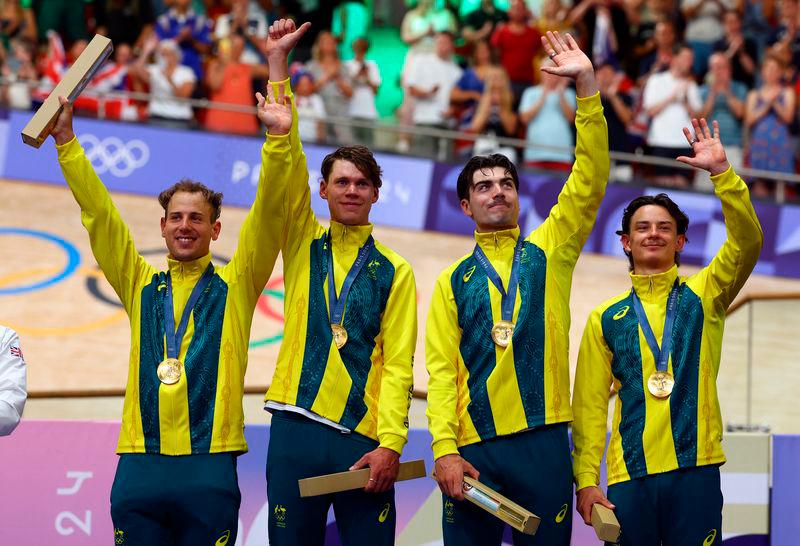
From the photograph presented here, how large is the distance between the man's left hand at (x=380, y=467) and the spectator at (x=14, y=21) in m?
11.8

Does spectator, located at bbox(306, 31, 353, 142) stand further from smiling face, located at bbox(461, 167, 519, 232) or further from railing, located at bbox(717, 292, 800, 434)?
smiling face, located at bbox(461, 167, 519, 232)

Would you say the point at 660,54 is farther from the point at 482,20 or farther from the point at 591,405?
the point at 591,405

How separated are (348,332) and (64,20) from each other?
38.3ft

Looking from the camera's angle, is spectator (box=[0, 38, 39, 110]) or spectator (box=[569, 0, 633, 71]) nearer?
spectator (box=[569, 0, 633, 71])

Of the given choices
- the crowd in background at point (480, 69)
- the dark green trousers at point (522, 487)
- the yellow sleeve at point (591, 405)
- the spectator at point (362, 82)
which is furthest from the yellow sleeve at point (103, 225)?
the spectator at point (362, 82)

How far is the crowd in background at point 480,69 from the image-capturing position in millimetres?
13508

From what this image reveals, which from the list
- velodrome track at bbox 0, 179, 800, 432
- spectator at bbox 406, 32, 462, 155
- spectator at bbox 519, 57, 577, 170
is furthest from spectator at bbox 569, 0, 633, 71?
velodrome track at bbox 0, 179, 800, 432

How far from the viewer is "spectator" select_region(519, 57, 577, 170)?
45.2 feet

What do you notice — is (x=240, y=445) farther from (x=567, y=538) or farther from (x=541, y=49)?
(x=541, y=49)

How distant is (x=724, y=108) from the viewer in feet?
44.2

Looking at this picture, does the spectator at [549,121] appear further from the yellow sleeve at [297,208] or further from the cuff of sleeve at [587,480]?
the cuff of sleeve at [587,480]

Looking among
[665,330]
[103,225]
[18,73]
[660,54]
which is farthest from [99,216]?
[18,73]

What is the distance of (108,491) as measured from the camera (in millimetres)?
6863

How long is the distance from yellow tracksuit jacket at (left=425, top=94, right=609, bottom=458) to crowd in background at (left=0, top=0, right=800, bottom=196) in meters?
7.74
